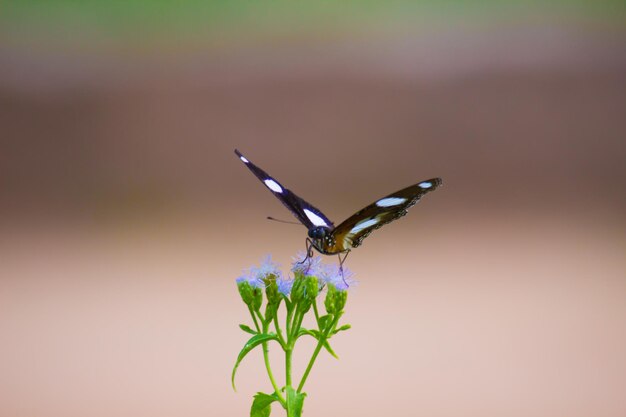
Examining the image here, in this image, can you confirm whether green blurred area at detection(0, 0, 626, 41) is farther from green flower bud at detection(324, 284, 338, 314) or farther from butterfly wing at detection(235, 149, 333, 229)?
green flower bud at detection(324, 284, 338, 314)

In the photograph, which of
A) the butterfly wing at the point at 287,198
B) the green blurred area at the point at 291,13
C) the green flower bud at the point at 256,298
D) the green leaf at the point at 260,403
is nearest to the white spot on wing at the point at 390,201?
the butterfly wing at the point at 287,198

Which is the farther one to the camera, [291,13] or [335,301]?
[291,13]

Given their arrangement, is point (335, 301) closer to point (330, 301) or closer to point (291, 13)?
point (330, 301)

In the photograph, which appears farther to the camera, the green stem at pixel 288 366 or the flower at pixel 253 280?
the flower at pixel 253 280

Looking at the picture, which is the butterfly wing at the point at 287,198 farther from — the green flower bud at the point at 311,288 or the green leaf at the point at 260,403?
the green leaf at the point at 260,403

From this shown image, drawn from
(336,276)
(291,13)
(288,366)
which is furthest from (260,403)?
(291,13)

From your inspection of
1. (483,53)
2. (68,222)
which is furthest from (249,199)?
(483,53)

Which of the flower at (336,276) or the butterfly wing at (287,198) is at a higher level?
the butterfly wing at (287,198)
